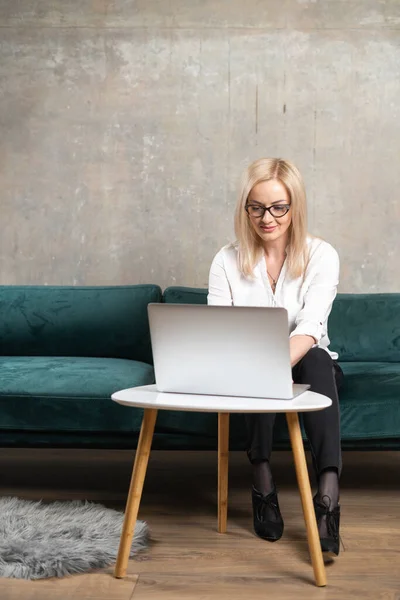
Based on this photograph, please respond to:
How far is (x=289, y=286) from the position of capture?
8.66ft

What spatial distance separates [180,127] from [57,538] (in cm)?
219

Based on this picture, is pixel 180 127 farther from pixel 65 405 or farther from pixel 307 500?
pixel 307 500

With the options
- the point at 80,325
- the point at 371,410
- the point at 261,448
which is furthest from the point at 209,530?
the point at 80,325

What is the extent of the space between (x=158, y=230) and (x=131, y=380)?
125cm

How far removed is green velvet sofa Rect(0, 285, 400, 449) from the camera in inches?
106

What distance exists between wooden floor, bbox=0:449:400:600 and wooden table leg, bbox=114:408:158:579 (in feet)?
0.19

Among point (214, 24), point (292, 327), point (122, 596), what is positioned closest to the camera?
point (122, 596)

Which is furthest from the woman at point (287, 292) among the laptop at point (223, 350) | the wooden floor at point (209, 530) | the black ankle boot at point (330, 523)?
the laptop at point (223, 350)

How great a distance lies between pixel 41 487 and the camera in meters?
3.01

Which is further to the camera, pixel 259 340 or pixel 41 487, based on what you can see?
pixel 41 487

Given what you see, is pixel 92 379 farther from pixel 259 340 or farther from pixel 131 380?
pixel 259 340

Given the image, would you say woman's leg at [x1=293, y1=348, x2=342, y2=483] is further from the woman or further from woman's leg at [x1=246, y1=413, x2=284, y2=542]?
woman's leg at [x1=246, y1=413, x2=284, y2=542]

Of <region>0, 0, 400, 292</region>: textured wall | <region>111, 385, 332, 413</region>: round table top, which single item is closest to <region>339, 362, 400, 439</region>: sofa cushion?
<region>111, 385, 332, 413</region>: round table top

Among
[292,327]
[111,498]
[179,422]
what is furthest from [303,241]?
[111,498]
